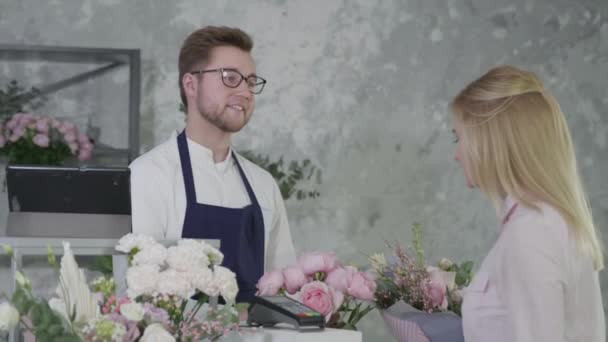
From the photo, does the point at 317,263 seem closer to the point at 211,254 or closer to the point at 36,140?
the point at 211,254

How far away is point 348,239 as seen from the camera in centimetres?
438

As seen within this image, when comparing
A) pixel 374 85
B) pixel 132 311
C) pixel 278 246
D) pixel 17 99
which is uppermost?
pixel 374 85

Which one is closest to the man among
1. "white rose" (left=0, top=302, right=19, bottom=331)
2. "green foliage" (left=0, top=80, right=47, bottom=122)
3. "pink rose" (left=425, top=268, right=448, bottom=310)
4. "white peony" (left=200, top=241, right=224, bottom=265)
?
"pink rose" (left=425, top=268, right=448, bottom=310)

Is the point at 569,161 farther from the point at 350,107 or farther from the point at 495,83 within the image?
the point at 350,107

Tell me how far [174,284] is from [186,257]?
0.20 feet

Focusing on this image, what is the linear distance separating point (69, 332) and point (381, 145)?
10.4ft

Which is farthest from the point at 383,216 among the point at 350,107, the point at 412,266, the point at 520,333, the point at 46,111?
the point at 520,333

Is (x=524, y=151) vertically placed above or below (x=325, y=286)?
above

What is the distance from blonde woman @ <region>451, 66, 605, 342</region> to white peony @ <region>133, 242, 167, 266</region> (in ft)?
2.00

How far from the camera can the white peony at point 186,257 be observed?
4.75 feet

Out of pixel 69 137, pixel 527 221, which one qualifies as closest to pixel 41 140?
pixel 69 137

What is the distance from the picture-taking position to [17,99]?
3.96 meters

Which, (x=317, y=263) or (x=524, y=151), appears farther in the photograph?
(x=317, y=263)

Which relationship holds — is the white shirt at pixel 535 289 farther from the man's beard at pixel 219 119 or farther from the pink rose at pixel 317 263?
the man's beard at pixel 219 119
